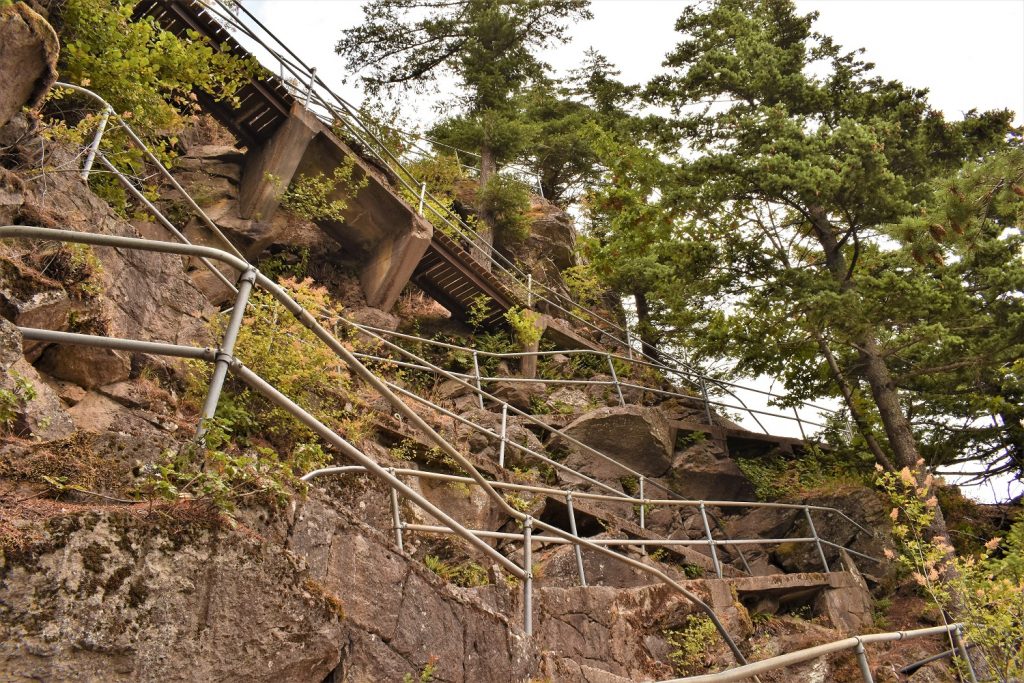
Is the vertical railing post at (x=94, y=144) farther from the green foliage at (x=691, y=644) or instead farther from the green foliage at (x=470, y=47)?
the green foliage at (x=470, y=47)

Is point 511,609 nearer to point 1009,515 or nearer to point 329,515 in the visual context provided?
point 329,515

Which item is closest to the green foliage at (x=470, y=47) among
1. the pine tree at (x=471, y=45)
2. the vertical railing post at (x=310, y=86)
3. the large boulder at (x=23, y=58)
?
the pine tree at (x=471, y=45)

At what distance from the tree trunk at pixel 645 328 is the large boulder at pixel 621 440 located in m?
4.33

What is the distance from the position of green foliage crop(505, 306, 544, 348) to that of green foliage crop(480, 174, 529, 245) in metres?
3.71

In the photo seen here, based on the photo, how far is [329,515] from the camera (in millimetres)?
3889

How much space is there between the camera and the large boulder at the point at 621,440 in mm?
12312

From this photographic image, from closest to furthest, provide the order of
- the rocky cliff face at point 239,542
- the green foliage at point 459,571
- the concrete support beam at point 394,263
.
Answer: the rocky cliff face at point 239,542, the green foliage at point 459,571, the concrete support beam at point 394,263

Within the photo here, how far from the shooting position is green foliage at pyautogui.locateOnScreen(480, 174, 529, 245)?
17.8 m

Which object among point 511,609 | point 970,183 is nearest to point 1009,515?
point 970,183

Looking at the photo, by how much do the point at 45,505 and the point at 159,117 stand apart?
6.44 meters

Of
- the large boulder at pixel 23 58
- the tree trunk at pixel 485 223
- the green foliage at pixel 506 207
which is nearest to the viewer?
the large boulder at pixel 23 58

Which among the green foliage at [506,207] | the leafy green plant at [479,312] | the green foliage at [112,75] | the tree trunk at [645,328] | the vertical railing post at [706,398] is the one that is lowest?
the vertical railing post at [706,398]

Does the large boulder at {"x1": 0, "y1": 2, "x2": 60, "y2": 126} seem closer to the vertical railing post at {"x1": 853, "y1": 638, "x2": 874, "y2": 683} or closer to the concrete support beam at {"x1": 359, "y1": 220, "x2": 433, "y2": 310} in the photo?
the vertical railing post at {"x1": 853, "y1": 638, "x2": 874, "y2": 683}

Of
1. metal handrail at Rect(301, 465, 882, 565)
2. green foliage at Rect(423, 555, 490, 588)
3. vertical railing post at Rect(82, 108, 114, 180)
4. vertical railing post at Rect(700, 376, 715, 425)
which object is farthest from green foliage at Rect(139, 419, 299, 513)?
vertical railing post at Rect(700, 376, 715, 425)
